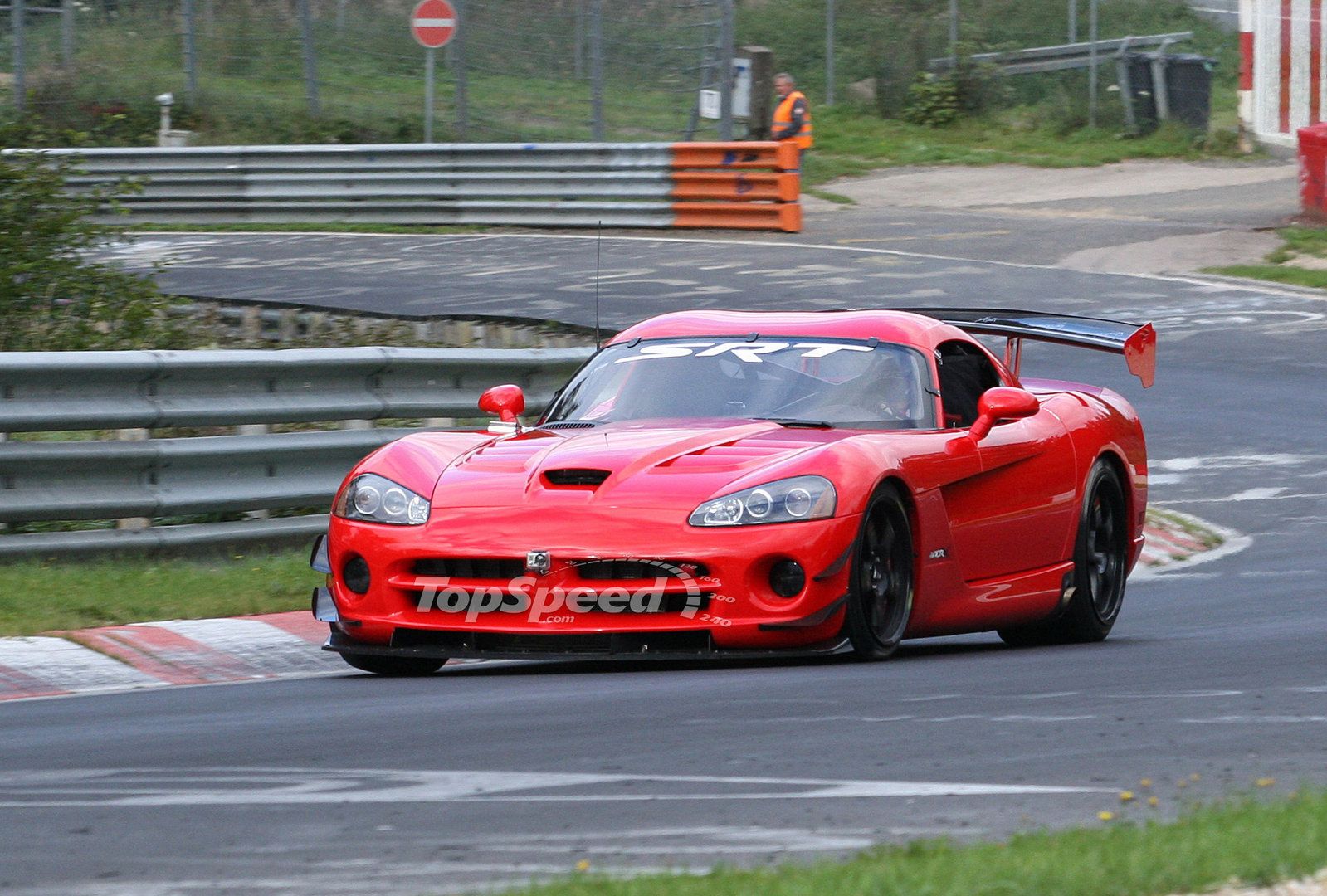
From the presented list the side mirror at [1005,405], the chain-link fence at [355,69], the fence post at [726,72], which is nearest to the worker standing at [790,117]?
the fence post at [726,72]

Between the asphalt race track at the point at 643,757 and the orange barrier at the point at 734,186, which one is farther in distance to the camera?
the orange barrier at the point at 734,186

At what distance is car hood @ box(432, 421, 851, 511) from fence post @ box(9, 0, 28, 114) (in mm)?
23129

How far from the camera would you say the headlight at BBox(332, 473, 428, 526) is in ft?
23.7

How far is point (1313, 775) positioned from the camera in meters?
4.91

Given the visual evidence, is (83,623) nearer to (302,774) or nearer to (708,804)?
(302,774)

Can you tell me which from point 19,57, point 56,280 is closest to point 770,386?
point 56,280

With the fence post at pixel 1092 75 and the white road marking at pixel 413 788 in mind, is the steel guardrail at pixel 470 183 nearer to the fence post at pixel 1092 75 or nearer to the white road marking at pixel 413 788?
the fence post at pixel 1092 75

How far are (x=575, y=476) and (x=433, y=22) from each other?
68.3ft

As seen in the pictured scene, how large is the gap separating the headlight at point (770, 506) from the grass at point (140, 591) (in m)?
2.19

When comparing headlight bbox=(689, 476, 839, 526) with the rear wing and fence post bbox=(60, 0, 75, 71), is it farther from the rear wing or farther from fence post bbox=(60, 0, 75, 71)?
fence post bbox=(60, 0, 75, 71)

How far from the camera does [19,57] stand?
29062 mm

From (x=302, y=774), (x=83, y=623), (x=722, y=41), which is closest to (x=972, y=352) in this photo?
(x=83, y=623)

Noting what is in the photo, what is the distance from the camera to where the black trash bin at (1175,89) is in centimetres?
3441

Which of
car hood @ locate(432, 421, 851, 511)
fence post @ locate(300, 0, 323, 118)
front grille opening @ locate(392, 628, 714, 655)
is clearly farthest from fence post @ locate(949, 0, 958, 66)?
front grille opening @ locate(392, 628, 714, 655)
